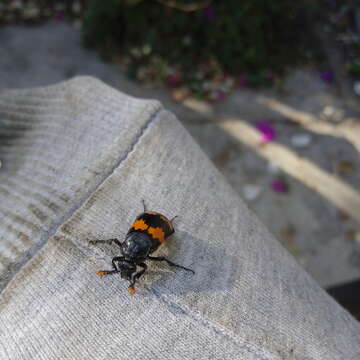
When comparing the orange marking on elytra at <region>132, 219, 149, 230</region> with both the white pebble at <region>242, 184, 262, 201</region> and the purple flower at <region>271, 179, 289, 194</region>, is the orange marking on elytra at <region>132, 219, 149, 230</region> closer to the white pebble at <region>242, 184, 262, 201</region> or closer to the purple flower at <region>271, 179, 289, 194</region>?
the white pebble at <region>242, 184, 262, 201</region>

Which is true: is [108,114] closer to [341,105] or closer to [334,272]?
[334,272]

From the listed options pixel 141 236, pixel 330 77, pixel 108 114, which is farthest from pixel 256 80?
pixel 141 236

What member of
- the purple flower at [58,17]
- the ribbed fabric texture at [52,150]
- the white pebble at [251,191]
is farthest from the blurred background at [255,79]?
the ribbed fabric texture at [52,150]

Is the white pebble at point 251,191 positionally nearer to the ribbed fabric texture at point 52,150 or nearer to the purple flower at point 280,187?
the purple flower at point 280,187

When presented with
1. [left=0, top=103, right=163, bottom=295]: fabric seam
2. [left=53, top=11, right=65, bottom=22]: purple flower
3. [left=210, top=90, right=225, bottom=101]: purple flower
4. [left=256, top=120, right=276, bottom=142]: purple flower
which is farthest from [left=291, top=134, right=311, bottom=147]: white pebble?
[left=53, top=11, right=65, bottom=22]: purple flower

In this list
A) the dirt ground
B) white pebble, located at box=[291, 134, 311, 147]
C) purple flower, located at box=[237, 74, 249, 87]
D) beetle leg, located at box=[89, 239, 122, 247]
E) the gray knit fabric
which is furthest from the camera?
purple flower, located at box=[237, 74, 249, 87]

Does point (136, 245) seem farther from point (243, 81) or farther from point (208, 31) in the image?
point (208, 31)

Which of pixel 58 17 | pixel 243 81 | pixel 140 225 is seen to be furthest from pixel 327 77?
pixel 140 225

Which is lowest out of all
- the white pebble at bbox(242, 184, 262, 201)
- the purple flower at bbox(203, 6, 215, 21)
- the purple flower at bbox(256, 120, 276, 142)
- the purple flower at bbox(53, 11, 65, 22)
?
the white pebble at bbox(242, 184, 262, 201)
